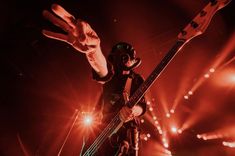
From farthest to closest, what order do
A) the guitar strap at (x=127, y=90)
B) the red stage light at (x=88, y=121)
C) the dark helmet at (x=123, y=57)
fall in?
the red stage light at (x=88, y=121)
the dark helmet at (x=123, y=57)
the guitar strap at (x=127, y=90)

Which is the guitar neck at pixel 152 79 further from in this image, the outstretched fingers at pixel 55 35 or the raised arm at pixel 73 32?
the outstretched fingers at pixel 55 35

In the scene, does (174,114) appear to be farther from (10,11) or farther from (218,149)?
(10,11)

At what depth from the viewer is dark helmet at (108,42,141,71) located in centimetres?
271

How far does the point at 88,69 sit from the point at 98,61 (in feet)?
12.7

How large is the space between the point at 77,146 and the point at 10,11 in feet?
10.7

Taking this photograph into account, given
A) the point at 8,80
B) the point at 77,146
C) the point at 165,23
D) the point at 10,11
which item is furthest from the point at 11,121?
the point at 165,23

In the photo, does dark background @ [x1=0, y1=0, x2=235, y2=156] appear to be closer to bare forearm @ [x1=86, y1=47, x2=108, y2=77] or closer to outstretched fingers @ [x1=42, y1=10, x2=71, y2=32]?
bare forearm @ [x1=86, y1=47, x2=108, y2=77]

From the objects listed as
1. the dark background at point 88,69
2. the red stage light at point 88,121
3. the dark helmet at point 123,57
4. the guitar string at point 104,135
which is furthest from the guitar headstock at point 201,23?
the dark background at point 88,69

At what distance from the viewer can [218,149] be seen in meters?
6.20

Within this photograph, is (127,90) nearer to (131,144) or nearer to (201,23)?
(131,144)

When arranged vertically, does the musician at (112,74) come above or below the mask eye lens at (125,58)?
below

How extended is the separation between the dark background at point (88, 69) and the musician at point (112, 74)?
281 centimetres

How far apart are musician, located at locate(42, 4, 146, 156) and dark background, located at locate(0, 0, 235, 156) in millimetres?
2808

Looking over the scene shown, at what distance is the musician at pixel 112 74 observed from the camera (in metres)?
2.20
